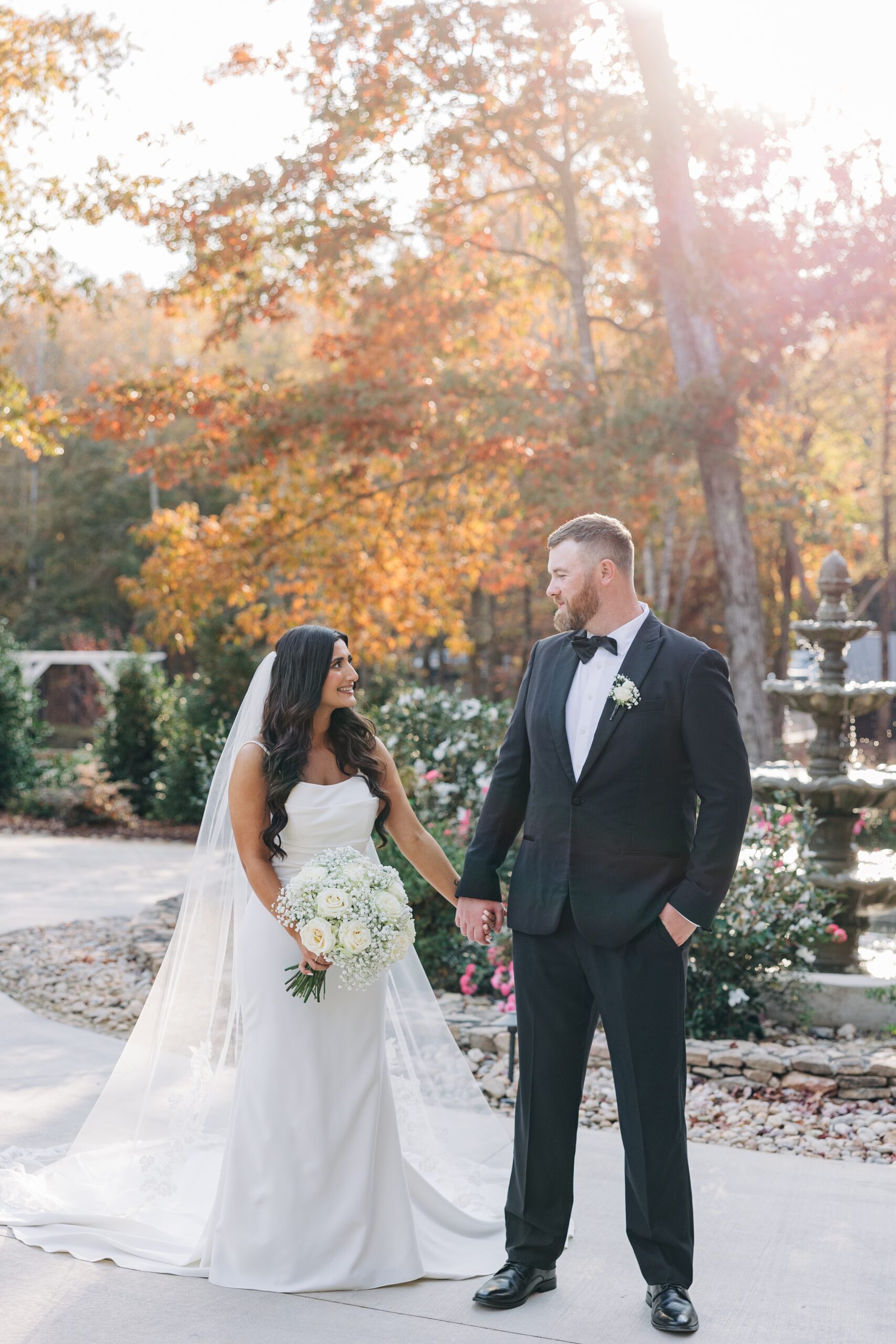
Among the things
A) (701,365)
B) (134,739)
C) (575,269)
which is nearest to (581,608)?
(701,365)

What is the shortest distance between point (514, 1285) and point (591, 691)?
1.54 m

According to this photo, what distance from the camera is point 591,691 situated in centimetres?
333

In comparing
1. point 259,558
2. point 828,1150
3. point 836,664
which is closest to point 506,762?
point 828,1150

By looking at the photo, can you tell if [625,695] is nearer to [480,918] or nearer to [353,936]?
[480,918]

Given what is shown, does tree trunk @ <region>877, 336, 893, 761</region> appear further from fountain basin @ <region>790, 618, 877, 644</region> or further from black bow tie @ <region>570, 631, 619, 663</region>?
black bow tie @ <region>570, 631, 619, 663</region>

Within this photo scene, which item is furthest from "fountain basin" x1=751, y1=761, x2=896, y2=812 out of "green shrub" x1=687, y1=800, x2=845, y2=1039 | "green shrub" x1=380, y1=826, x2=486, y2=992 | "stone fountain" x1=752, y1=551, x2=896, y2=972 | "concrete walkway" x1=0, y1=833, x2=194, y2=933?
"concrete walkway" x1=0, y1=833, x2=194, y2=933

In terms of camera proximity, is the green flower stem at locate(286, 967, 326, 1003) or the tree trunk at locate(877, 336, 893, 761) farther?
the tree trunk at locate(877, 336, 893, 761)

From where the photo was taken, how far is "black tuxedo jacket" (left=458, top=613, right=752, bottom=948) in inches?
122

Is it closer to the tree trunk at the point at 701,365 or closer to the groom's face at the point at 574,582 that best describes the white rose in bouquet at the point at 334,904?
the groom's face at the point at 574,582

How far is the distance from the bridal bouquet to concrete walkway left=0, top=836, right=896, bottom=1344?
2.61 ft

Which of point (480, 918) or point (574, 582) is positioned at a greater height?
point (574, 582)

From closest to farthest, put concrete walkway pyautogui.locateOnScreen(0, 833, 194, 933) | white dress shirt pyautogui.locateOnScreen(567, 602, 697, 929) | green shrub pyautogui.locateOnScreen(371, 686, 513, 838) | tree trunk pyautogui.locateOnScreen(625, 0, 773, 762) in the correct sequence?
1. white dress shirt pyautogui.locateOnScreen(567, 602, 697, 929)
2. green shrub pyautogui.locateOnScreen(371, 686, 513, 838)
3. concrete walkway pyautogui.locateOnScreen(0, 833, 194, 933)
4. tree trunk pyautogui.locateOnScreen(625, 0, 773, 762)

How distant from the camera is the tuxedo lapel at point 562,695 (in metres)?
3.29

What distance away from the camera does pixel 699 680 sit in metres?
3.19
